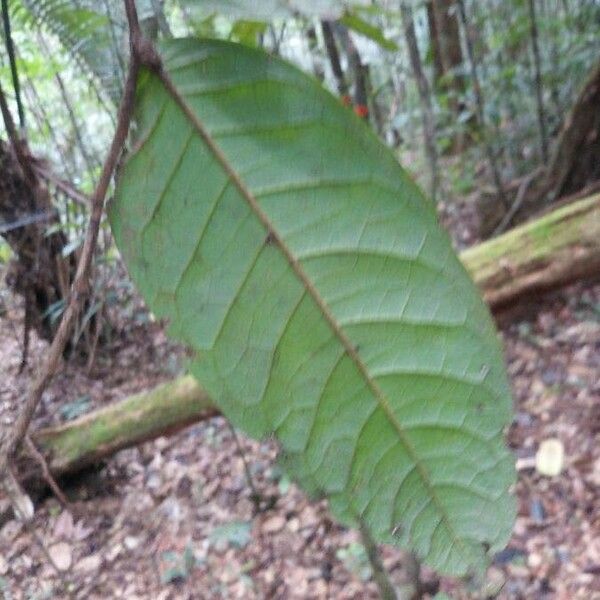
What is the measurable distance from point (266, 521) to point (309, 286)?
167cm

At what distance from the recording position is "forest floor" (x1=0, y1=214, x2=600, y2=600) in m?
1.59

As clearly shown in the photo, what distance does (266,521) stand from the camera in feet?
6.12

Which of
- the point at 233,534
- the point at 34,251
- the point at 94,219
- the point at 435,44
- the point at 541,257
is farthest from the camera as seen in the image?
the point at 435,44

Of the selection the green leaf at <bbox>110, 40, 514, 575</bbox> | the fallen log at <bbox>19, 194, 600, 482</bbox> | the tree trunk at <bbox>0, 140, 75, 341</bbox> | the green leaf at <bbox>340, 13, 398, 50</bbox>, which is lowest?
the fallen log at <bbox>19, 194, 600, 482</bbox>

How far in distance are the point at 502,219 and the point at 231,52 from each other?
2.44 meters

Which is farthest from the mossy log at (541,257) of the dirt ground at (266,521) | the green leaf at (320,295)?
the green leaf at (320,295)

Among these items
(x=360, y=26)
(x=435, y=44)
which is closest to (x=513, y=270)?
(x=360, y=26)

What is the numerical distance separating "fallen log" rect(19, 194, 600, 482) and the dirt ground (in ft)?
0.89

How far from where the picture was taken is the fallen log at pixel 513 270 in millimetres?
1397

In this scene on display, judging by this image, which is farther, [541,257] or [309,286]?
[541,257]

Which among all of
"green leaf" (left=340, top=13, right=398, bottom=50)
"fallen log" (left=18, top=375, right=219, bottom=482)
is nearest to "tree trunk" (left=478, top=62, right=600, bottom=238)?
"fallen log" (left=18, top=375, right=219, bottom=482)

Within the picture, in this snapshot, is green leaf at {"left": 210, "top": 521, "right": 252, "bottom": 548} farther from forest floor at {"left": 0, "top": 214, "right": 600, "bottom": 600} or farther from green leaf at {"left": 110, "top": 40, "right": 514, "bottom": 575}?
green leaf at {"left": 110, "top": 40, "right": 514, "bottom": 575}

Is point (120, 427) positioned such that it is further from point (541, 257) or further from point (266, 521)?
point (541, 257)

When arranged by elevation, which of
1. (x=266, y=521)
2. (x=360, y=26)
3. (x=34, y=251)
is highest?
(x=360, y=26)
